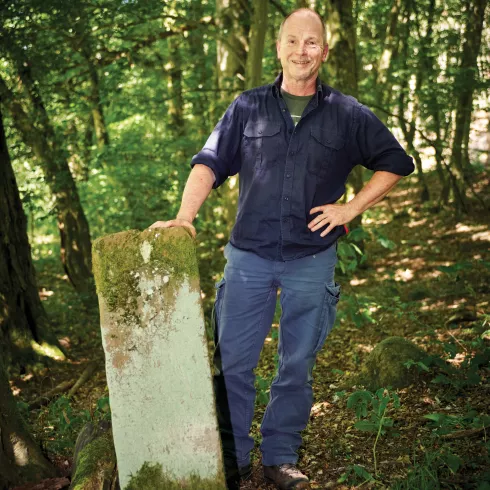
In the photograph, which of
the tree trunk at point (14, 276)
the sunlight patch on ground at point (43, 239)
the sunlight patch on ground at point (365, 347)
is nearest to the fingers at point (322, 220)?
the sunlight patch on ground at point (365, 347)

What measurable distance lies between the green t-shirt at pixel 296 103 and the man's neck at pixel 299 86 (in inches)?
0.8

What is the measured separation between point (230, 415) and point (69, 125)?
930cm

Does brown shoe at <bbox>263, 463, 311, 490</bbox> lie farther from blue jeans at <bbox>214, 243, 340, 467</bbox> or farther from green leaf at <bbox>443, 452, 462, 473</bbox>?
green leaf at <bbox>443, 452, 462, 473</bbox>

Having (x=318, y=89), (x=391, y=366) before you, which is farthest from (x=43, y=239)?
(x=318, y=89)

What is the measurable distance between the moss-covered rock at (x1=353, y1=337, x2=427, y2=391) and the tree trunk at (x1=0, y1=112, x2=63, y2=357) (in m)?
3.62

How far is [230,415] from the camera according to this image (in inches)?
125

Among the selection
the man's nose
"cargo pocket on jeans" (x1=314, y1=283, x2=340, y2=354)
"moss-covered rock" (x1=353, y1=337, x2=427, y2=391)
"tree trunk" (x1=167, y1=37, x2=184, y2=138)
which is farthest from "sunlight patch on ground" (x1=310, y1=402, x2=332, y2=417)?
"tree trunk" (x1=167, y1=37, x2=184, y2=138)

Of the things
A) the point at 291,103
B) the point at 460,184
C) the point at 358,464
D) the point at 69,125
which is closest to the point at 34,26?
the point at 69,125

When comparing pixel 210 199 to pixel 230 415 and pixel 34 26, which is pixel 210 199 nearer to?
pixel 34 26

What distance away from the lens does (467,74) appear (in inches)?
404

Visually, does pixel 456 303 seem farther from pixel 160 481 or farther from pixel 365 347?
pixel 160 481

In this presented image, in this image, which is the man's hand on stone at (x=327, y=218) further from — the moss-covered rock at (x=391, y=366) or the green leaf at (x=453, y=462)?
the moss-covered rock at (x=391, y=366)

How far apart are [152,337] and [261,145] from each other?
120cm

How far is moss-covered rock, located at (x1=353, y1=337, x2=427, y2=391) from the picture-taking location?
4.49m
